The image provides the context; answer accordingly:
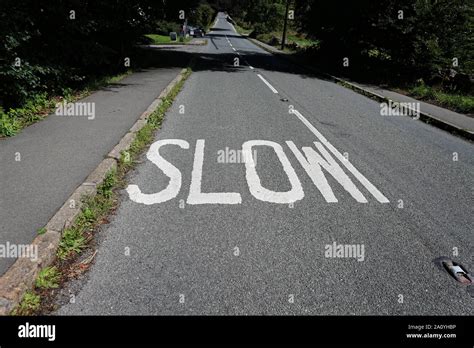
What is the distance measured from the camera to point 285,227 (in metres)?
3.79

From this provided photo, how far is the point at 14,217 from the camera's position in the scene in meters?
3.57

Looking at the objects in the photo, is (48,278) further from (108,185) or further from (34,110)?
(34,110)

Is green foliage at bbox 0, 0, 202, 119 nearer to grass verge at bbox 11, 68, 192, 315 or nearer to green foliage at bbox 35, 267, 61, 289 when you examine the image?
grass verge at bbox 11, 68, 192, 315

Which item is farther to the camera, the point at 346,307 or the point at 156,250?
the point at 156,250

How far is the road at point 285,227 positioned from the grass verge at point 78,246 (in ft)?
0.38

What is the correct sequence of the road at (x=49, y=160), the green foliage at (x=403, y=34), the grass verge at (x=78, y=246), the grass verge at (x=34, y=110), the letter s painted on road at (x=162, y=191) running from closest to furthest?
1. the grass verge at (x=78, y=246)
2. the road at (x=49, y=160)
3. the letter s painted on road at (x=162, y=191)
4. the grass verge at (x=34, y=110)
5. the green foliage at (x=403, y=34)

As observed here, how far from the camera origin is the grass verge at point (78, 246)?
104 inches

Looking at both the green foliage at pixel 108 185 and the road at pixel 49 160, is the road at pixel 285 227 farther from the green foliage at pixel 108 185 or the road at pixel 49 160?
the road at pixel 49 160

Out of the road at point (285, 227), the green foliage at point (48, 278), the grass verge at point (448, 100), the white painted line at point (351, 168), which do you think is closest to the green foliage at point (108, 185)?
the road at point (285, 227)

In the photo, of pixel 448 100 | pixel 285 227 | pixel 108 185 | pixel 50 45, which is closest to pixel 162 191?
pixel 108 185

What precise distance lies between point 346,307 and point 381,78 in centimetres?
1645
